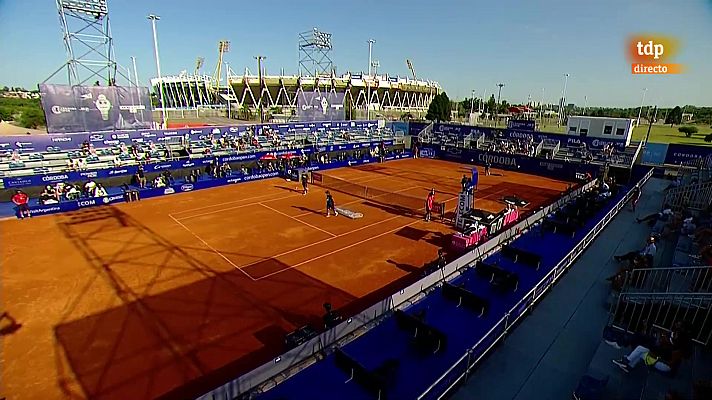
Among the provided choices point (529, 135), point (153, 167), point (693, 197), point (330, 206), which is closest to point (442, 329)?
point (330, 206)

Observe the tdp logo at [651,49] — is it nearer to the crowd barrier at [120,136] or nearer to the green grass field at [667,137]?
the crowd barrier at [120,136]

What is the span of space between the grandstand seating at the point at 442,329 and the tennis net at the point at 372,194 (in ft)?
33.3

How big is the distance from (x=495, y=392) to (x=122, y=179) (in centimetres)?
2919

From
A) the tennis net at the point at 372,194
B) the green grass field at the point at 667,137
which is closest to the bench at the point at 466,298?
the tennis net at the point at 372,194

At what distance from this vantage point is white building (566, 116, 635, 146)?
38.9 m

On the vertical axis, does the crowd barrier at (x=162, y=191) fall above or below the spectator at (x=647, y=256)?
below

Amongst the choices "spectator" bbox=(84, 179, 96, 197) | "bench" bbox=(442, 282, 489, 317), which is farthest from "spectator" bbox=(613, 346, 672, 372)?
"spectator" bbox=(84, 179, 96, 197)

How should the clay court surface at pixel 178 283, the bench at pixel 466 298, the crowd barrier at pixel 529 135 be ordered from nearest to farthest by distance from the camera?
the clay court surface at pixel 178 283
the bench at pixel 466 298
the crowd barrier at pixel 529 135

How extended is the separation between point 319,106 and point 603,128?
110 feet

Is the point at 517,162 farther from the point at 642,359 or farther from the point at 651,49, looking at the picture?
the point at 642,359

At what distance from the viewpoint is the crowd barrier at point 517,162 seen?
112 ft

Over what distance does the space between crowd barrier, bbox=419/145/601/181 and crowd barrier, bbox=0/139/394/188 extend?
1190 centimetres

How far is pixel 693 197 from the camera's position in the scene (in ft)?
62.4

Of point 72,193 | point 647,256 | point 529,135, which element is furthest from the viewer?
point 529,135
